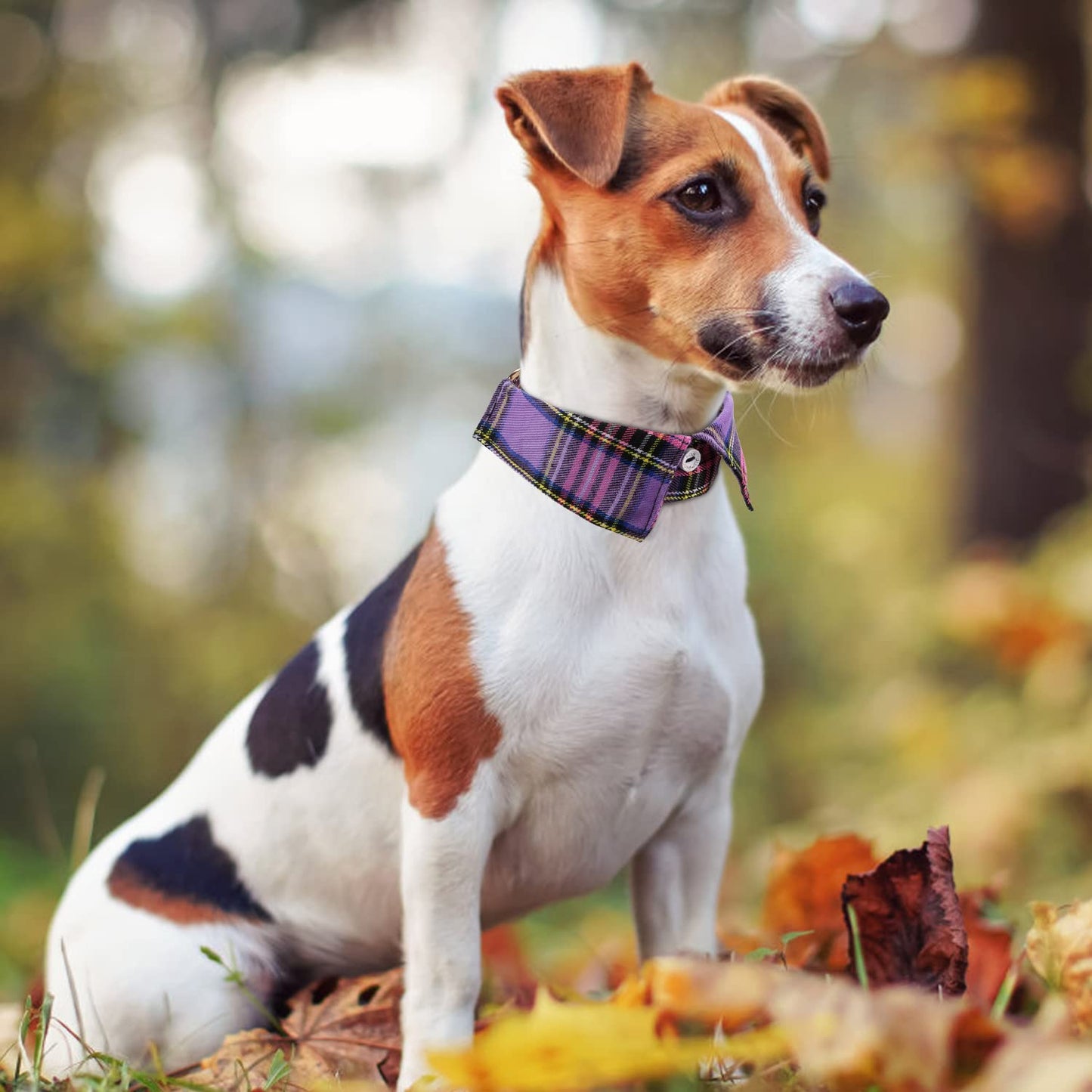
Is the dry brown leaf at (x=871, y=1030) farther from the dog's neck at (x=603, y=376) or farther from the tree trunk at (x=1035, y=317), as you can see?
the tree trunk at (x=1035, y=317)

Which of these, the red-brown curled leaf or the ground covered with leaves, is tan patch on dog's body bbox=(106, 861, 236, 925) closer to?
the ground covered with leaves

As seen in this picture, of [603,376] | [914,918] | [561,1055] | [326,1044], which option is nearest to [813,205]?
[603,376]

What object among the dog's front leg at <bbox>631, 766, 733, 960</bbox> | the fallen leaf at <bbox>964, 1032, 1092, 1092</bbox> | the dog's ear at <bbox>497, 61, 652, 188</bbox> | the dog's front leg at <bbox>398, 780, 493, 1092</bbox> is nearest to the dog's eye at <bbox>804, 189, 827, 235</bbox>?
the dog's ear at <bbox>497, 61, 652, 188</bbox>

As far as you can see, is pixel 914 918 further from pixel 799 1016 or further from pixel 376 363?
pixel 376 363

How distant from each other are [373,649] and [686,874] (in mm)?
783

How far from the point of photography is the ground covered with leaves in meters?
1.33

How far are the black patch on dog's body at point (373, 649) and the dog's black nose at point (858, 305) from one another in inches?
36.4

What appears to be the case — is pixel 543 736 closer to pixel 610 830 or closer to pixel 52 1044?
pixel 610 830

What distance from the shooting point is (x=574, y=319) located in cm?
226

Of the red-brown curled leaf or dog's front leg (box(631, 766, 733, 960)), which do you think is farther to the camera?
dog's front leg (box(631, 766, 733, 960))

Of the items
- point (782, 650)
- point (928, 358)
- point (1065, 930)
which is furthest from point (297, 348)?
point (1065, 930)

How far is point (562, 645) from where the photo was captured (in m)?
2.12

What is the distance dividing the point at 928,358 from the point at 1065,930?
32.8 feet

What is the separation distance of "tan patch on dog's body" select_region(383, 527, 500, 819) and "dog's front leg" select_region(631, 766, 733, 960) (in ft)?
1.74
